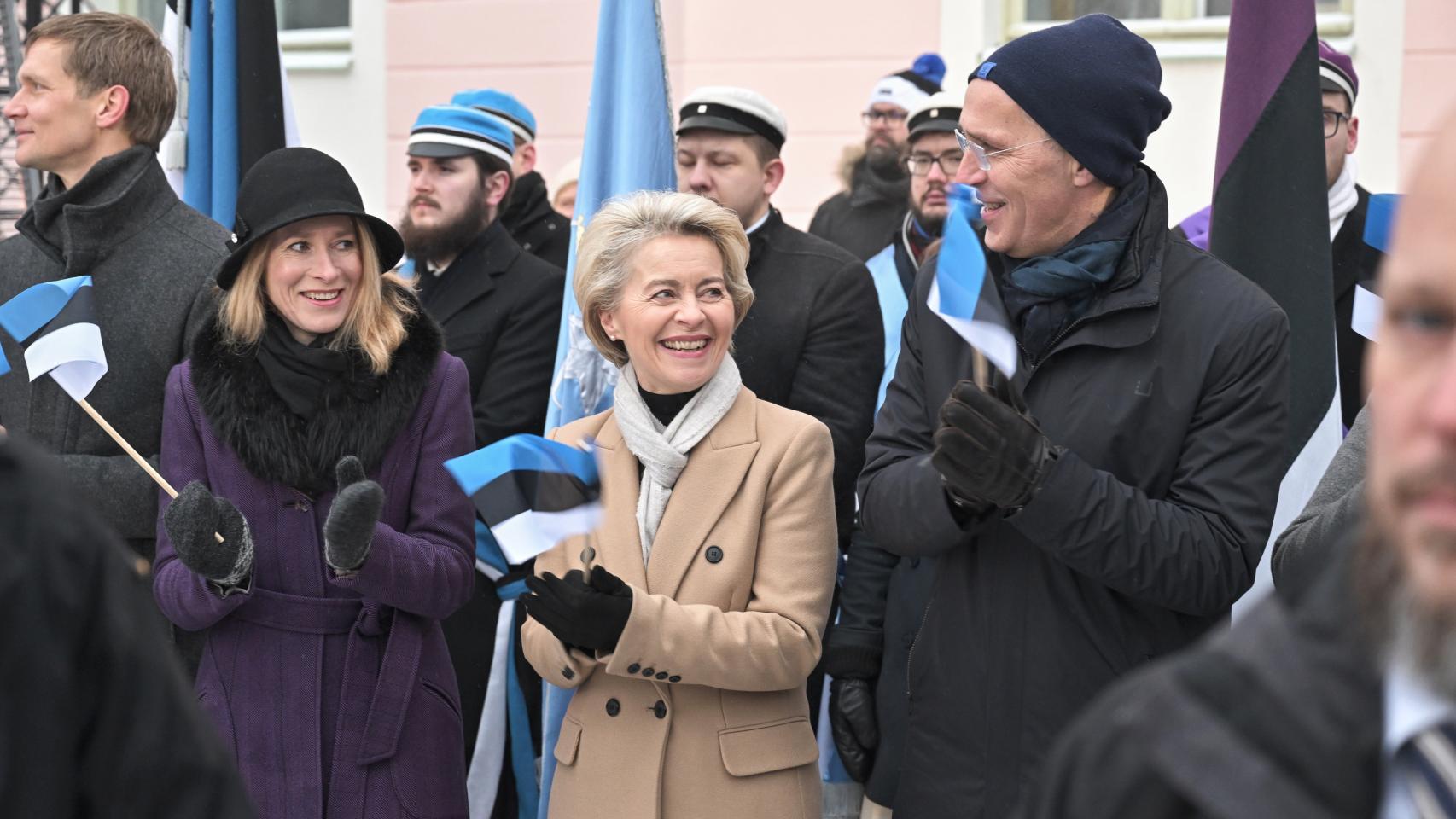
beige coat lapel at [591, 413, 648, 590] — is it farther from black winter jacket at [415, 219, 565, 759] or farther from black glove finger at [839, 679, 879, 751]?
black winter jacket at [415, 219, 565, 759]

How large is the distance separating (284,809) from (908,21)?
18.5 ft

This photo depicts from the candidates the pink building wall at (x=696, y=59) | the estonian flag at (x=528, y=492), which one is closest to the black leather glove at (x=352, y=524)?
the estonian flag at (x=528, y=492)

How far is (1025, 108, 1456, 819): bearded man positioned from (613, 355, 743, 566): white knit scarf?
1.89 m

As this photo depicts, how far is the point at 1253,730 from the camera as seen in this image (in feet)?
3.72

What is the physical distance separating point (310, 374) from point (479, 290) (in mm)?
1292

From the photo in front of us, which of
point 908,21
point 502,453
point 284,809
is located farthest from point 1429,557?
point 908,21

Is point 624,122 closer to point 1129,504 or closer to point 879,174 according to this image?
point 1129,504

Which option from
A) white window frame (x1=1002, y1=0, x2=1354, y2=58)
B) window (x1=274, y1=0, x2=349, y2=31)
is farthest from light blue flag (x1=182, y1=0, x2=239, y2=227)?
window (x1=274, y1=0, x2=349, y2=31)

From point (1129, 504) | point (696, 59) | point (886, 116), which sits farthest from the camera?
point (696, 59)

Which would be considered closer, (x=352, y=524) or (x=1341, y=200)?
(x=352, y=524)

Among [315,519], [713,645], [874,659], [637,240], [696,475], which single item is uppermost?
[637,240]

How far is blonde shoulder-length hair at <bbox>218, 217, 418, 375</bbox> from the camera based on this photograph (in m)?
3.20

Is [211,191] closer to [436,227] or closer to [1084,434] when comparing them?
[436,227]

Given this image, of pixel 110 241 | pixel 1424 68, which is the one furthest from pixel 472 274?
pixel 1424 68
